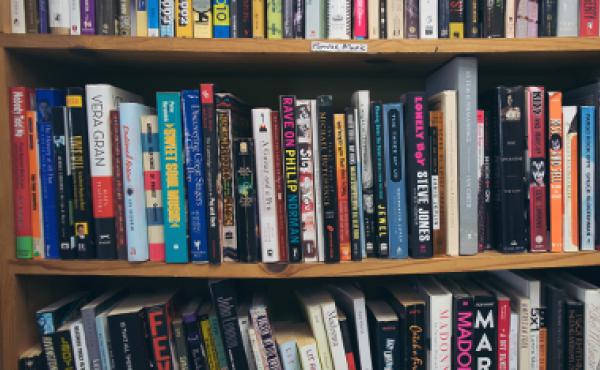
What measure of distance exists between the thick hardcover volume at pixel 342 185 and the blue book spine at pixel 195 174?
258 millimetres

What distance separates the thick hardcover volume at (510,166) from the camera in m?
0.81

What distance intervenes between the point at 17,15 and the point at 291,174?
60 centimetres

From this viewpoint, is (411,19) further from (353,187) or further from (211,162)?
(211,162)

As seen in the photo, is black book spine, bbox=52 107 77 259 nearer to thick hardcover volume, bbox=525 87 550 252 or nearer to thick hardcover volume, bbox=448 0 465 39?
thick hardcover volume, bbox=448 0 465 39

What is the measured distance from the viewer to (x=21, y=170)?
31.1 inches

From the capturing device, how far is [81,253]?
80 centimetres

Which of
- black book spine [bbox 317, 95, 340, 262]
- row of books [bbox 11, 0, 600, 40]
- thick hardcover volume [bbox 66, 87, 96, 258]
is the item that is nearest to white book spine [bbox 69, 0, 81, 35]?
row of books [bbox 11, 0, 600, 40]

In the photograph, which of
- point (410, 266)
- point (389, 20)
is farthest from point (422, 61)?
point (410, 266)

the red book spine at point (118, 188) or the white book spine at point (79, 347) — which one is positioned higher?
the red book spine at point (118, 188)

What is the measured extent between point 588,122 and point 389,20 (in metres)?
0.44

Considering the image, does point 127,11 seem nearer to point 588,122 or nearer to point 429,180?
point 429,180

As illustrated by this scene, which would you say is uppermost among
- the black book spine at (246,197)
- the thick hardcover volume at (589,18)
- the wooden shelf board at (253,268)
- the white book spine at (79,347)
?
the thick hardcover volume at (589,18)

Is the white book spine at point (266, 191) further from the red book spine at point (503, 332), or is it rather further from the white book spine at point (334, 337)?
the red book spine at point (503, 332)

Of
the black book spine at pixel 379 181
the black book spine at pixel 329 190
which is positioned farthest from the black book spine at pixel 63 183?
the black book spine at pixel 379 181
